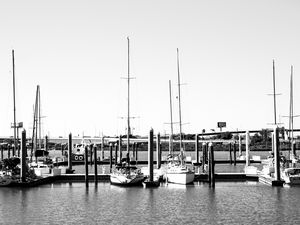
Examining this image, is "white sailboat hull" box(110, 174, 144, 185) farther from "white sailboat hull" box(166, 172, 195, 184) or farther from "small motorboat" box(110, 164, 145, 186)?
"white sailboat hull" box(166, 172, 195, 184)

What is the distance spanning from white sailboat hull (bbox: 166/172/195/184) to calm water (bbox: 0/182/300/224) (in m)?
0.86

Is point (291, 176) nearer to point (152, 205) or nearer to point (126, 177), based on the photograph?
point (126, 177)

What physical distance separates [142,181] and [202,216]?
18919mm

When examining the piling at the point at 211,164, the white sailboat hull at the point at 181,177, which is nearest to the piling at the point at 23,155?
the white sailboat hull at the point at 181,177

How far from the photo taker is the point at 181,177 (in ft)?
216

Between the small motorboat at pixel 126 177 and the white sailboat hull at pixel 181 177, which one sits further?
the white sailboat hull at pixel 181 177

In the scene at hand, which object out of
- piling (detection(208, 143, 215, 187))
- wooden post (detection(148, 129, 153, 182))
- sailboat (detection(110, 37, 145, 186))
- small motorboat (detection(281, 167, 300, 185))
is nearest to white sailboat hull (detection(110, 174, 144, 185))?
sailboat (detection(110, 37, 145, 186))

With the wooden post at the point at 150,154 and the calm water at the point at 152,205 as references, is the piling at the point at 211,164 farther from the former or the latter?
the wooden post at the point at 150,154

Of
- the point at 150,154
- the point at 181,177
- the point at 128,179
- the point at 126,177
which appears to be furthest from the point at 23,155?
the point at 181,177

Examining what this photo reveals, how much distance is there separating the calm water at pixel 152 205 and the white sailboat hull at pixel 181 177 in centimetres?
86

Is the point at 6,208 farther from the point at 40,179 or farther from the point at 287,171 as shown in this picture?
the point at 287,171

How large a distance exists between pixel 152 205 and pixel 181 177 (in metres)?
14.4

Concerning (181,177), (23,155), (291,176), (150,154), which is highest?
(150,154)

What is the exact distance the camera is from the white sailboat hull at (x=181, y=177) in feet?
215
